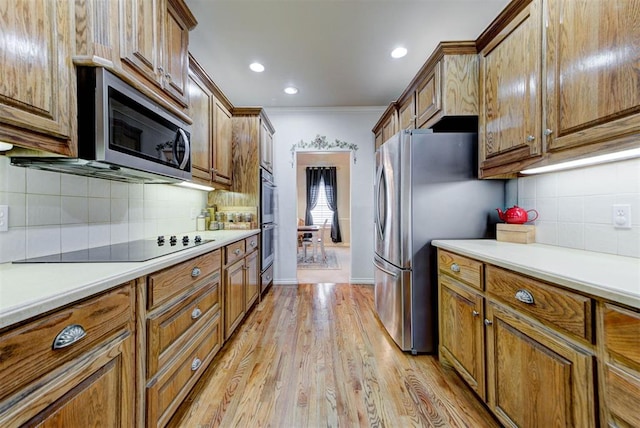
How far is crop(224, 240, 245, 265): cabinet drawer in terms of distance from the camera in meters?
2.08

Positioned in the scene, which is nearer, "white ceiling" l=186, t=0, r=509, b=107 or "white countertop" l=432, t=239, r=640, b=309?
"white countertop" l=432, t=239, r=640, b=309

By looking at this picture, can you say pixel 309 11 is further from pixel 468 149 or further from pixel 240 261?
pixel 240 261

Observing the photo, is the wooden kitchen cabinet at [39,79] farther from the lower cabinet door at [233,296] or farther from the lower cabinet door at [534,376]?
the lower cabinet door at [534,376]

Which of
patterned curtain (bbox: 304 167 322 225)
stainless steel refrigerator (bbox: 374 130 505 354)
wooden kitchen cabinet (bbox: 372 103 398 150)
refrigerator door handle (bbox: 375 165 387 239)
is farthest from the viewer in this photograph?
patterned curtain (bbox: 304 167 322 225)

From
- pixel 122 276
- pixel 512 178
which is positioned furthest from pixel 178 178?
pixel 512 178

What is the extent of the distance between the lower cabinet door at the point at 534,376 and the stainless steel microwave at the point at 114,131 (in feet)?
6.20

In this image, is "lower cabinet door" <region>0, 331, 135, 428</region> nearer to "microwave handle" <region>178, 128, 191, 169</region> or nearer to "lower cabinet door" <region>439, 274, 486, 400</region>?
"microwave handle" <region>178, 128, 191, 169</region>

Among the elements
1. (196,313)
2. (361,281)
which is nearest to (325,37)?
(196,313)

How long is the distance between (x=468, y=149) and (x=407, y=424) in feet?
6.00

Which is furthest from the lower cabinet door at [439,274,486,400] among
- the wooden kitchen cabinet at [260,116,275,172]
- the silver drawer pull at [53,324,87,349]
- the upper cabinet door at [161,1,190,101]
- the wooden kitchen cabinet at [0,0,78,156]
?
the wooden kitchen cabinet at [260,116,275,172]

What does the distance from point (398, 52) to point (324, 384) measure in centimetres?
292

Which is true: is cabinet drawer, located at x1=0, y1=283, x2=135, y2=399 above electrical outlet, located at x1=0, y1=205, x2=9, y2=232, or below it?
below

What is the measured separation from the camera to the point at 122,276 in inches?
36.6

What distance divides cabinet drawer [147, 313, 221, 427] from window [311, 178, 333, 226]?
20.7 feet
